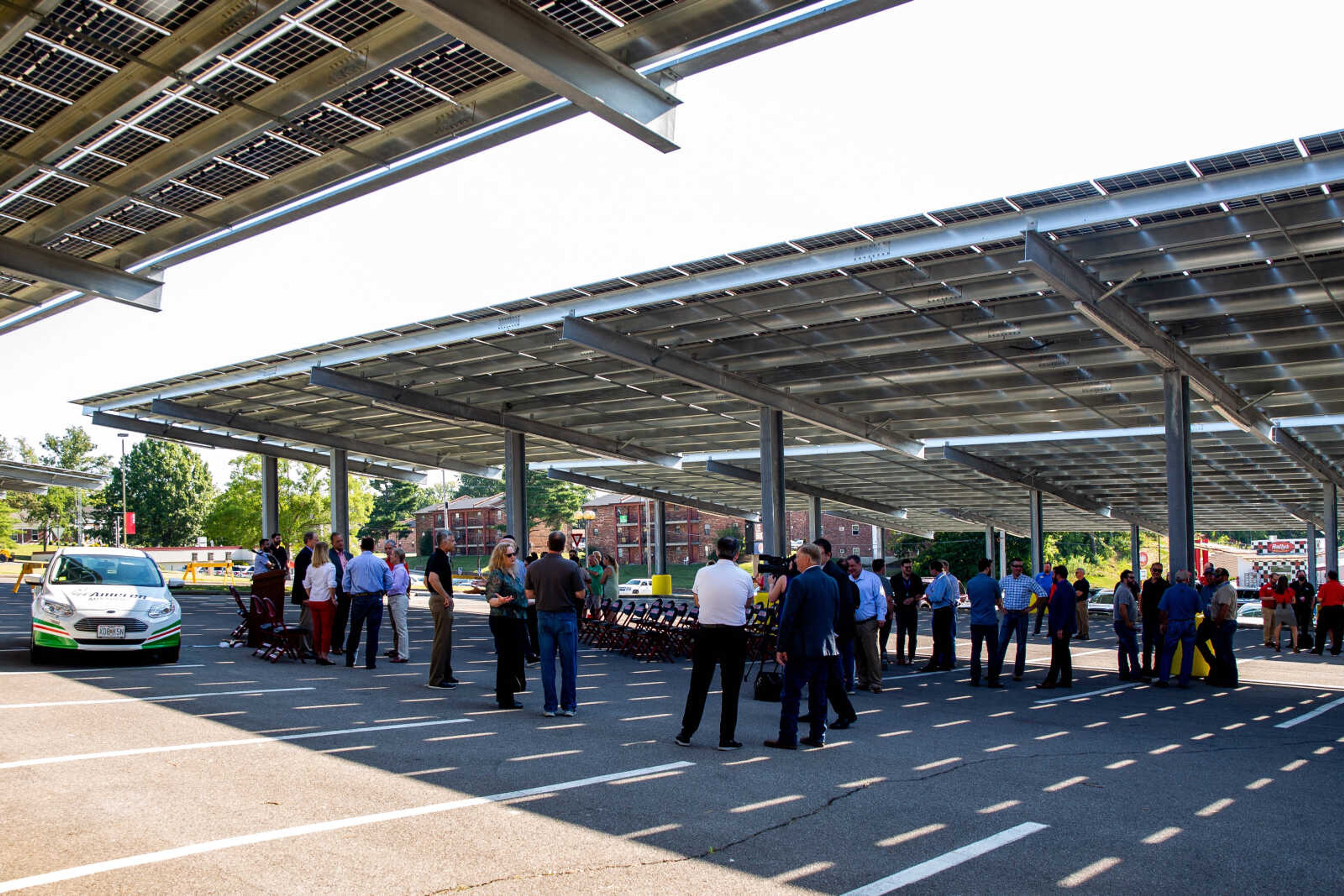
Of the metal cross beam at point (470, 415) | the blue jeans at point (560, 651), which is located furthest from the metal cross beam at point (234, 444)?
the blue jeans at point (560, 651)

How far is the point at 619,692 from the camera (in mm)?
13047

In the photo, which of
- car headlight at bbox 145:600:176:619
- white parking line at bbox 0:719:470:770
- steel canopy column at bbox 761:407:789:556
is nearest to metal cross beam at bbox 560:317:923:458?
steel canopy column at bbox 761:407:789:556

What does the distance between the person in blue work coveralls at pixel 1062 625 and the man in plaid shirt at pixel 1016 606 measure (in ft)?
1.42

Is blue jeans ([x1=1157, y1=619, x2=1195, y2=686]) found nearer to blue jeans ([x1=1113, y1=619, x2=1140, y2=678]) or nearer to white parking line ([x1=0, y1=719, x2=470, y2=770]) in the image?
blue jeans ([x1=1113, y1=619, x2=1140, y2=678])

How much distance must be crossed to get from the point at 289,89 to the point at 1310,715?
12.9 meters

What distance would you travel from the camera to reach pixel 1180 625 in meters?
15.4

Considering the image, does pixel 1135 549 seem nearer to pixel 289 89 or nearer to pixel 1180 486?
pixel 1180 486

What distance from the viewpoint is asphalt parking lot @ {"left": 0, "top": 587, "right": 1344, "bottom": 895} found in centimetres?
531

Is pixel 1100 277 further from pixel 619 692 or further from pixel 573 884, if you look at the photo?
pixel 573 884

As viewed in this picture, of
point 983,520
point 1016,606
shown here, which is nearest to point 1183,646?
point 1016,606

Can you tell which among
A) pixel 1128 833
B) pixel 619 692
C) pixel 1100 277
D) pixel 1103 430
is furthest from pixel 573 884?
pixel 1103 430

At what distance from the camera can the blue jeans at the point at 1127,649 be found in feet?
54.2

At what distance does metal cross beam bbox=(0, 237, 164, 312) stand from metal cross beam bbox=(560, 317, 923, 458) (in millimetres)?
9919

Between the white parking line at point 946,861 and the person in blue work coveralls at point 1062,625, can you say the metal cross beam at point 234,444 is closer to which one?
the person in blue work coveralls at point 1062,625
